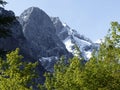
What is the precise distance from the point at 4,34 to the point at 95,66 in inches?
295

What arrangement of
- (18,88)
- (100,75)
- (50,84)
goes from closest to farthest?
(18,88)
(100,75)
(50,84)

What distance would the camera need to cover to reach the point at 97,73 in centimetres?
2611

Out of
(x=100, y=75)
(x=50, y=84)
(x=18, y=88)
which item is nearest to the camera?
(x=18, y=88)

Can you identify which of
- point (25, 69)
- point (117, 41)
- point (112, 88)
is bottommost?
point (112, 88)

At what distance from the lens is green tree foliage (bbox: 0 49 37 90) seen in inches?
954

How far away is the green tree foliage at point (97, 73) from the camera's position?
1004 inches

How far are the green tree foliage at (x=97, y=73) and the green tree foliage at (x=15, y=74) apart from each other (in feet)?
8.16

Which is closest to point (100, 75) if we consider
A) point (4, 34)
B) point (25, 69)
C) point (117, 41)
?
point (117, 41)

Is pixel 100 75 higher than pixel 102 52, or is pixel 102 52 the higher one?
pixel 102 52

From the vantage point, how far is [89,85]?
25281 millimetres

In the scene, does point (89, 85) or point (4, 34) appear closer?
point (89, 85)

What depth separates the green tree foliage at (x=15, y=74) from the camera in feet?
79.5

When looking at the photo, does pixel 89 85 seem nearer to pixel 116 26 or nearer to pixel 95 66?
pixel 95 66

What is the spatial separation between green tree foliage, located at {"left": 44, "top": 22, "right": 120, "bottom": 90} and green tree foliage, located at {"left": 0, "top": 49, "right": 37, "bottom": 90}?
249 cm
